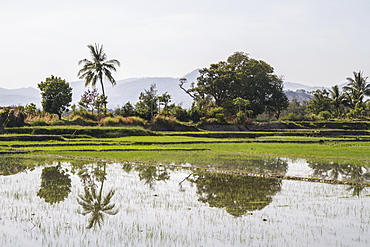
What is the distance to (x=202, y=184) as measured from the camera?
1190 cm

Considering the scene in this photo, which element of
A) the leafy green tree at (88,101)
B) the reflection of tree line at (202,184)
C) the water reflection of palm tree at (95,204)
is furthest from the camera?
the leafy green tree at (88,101)

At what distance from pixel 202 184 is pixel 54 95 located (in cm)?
2731

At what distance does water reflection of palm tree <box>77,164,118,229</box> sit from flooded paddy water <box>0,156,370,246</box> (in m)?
0.02

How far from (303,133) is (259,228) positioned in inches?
1297

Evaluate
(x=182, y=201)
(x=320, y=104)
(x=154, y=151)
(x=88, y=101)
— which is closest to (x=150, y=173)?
(x=182, y=201)

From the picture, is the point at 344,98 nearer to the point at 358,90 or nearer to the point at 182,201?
the point at 358,90

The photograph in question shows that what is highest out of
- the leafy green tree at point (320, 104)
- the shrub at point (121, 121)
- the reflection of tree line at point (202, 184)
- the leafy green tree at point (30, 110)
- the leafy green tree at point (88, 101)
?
the leafy green tree at point (320, 104)

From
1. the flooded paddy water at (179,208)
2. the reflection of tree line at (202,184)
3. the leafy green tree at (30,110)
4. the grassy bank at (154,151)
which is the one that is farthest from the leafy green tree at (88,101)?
the flooded paddy water at (179,208)

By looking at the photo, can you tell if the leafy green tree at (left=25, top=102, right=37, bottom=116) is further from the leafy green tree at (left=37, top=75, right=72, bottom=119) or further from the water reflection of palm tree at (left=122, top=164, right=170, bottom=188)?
the water reflection of palm tree at (left=122, top=164, right=170, bottom=188)

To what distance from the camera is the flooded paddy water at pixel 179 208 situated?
6.85 meters

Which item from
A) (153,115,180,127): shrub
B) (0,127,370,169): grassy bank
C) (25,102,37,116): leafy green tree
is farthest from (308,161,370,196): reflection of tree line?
(25,102,37,116): leafy green tree

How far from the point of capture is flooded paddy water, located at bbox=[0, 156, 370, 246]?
6.85 m

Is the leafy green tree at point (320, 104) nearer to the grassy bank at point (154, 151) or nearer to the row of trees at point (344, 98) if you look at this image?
the row of trees at point (344, 98)

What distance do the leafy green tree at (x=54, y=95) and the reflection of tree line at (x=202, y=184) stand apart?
19699 millimetres
